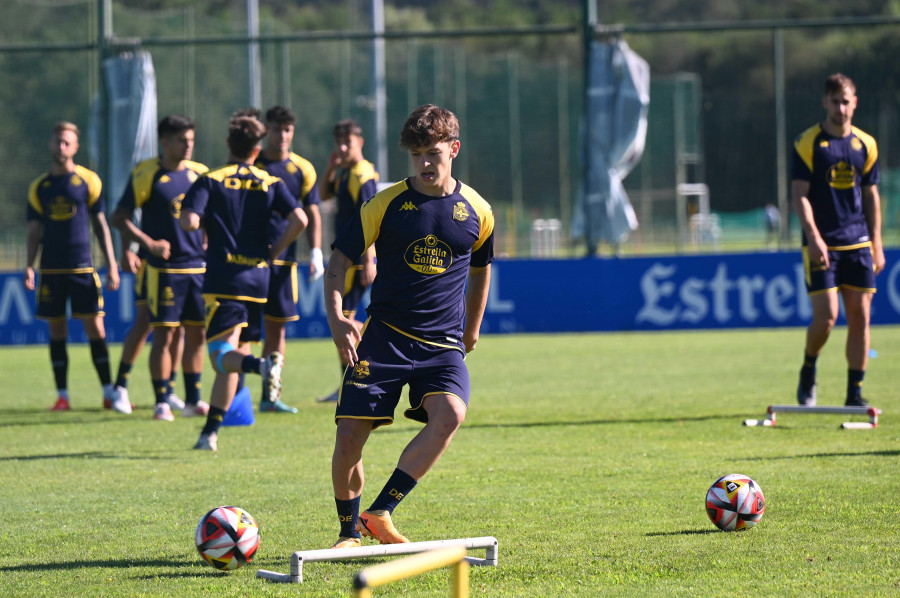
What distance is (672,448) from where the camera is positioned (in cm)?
763

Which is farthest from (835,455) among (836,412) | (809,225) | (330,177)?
(330,177)

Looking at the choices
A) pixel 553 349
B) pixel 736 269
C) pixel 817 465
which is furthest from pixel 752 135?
pixel 817 465

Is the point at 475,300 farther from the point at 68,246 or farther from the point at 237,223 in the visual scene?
the point at 68,246

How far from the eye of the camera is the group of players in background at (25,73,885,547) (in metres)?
4.84

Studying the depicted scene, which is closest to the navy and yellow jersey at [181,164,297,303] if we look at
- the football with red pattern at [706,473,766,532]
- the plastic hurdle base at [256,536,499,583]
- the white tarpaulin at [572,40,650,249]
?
the plastic hurdle base at [256,536,499,583]

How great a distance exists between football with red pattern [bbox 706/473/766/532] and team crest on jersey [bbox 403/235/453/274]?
156 cm

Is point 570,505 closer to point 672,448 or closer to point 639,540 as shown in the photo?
point 639,540

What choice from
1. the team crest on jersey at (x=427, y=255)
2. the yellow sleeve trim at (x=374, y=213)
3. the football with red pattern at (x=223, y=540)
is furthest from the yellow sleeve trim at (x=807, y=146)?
the football with red pattern at (x=223, y=540)

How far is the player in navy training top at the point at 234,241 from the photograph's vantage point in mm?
7812

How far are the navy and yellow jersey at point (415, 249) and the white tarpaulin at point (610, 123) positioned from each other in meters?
11.5

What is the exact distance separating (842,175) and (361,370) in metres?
5.20

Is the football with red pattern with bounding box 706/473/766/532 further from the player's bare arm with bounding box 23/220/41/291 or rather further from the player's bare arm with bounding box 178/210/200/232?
the player's bare arm with bounding box 23/220/41/291

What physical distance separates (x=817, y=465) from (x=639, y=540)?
6.96 feet

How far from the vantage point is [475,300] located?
5215 mm
